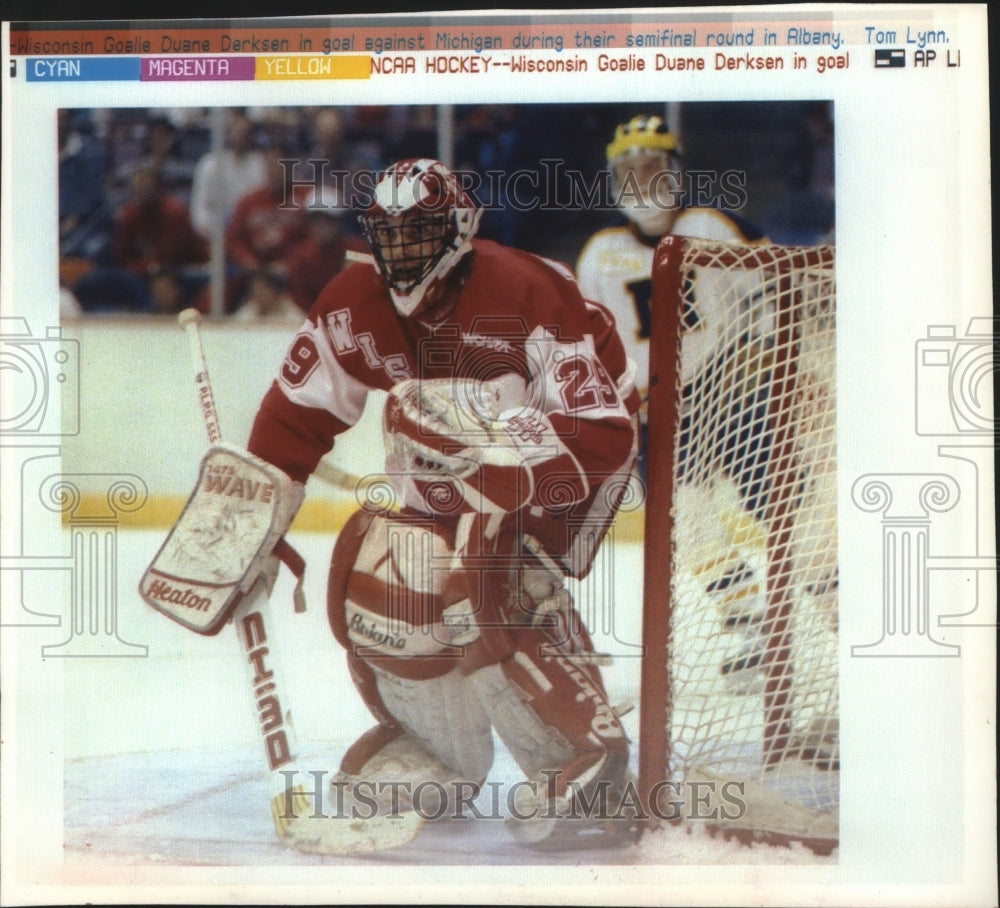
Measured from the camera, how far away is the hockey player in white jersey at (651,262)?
8.39 feet

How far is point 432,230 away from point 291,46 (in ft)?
1.50

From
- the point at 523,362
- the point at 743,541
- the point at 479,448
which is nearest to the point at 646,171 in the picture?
the point at 523,362

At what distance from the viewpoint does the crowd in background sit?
256 centimetres

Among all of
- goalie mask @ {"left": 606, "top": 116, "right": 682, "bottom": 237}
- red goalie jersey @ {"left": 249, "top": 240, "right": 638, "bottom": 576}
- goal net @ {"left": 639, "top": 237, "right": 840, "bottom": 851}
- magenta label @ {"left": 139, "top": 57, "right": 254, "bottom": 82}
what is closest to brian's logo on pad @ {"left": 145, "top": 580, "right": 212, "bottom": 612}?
red goalie jersey @ {"left": 249, "top": 240, "right": 638, "bottom": 576}

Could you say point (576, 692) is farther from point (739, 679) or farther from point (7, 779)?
point (7, 779)

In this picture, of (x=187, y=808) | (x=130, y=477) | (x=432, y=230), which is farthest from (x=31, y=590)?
(x=432, y=230)

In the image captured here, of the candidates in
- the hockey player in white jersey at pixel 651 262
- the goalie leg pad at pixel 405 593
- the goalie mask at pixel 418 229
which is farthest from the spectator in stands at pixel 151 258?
the hockey player in white jersey at pixel 651 262

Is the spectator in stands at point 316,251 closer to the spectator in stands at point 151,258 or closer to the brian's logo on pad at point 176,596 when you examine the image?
the spectator in stands at point 151,258

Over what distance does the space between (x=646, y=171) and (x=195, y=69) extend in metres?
0.89

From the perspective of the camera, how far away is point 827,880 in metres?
2.62

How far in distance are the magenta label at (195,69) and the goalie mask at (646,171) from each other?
722 millimetres

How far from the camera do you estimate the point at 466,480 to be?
2541 millimetres

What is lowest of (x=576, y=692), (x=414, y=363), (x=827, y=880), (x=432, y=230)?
(x=827, y=880)

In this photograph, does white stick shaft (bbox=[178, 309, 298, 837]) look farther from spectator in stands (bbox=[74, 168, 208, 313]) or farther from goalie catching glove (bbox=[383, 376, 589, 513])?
goalie catching glove (bbox=[383, 376, 589, 513])
